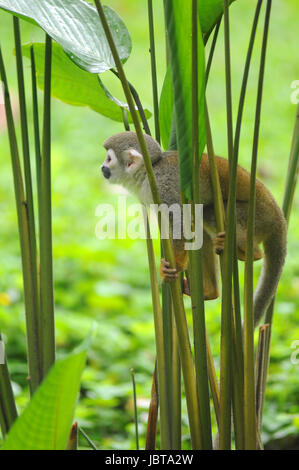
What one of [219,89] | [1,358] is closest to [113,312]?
[1,358]

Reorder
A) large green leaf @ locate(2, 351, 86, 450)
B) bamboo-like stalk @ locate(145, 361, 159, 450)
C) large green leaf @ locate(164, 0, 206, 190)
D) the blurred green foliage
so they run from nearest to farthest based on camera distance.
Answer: large green leaf @ locate(2, 351, 86, 450), large green leaf @ locate(164, 0, 206, 190), bamboo-like stalk @ locate(145, 361, 159, 450), the blurred green foliage

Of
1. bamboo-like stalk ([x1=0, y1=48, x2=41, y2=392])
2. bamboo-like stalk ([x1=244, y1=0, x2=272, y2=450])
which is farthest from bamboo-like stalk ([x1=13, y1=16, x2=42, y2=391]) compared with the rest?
bamboo-like stalk ([x1=244, y1=0, x2=272, y2=450])

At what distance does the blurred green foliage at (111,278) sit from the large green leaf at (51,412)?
0.06 m

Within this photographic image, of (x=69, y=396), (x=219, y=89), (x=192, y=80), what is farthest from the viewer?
(x=219, y=89)

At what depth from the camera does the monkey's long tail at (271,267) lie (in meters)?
1.26

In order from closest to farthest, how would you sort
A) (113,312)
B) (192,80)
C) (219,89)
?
(192,80)
(113,312)
(219,89)

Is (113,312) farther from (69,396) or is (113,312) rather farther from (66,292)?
(69,396)

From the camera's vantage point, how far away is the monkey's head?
1.21m

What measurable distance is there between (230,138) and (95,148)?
3.62 meters

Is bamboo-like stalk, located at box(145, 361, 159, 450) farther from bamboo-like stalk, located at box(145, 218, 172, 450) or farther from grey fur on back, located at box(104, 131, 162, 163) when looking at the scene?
grey fur on back, located at box(104, 131, 162, 163)

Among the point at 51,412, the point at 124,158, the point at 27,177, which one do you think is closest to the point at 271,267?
the point at 124,158

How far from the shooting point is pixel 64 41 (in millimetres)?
813

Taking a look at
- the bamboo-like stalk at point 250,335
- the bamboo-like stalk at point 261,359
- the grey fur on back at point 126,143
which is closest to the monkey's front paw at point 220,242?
the bamboo-like stalk at point 250,335

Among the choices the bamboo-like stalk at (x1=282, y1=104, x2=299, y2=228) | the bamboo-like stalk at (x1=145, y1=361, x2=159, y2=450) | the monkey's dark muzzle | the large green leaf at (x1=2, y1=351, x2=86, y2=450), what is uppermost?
the monkey's dark muzzle
